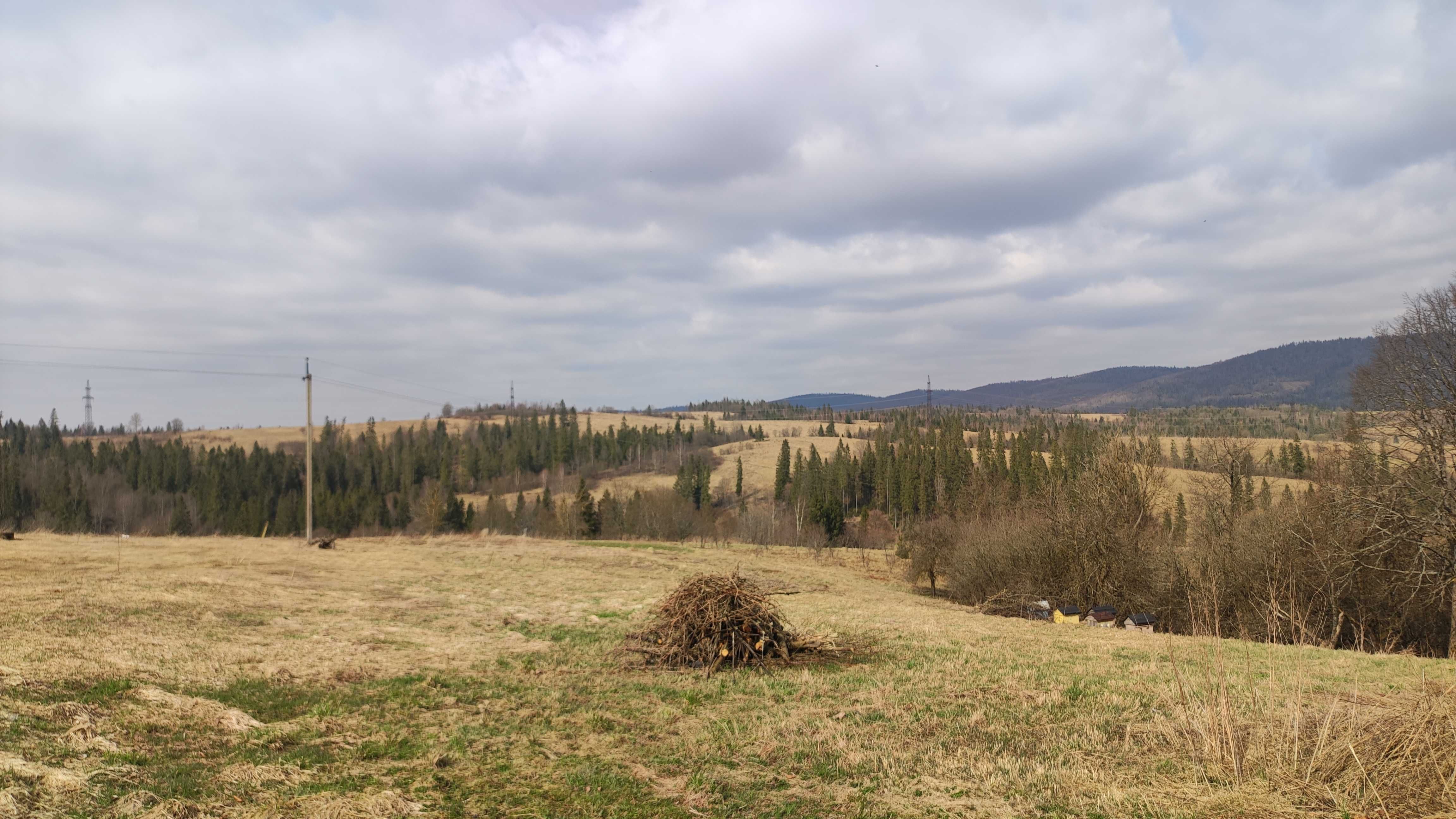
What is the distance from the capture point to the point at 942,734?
27.9ft

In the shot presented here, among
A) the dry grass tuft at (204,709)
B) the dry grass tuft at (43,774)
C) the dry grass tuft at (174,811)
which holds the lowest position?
the dry grass tuft at (204,709)

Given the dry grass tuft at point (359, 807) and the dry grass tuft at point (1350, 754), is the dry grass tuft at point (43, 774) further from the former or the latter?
the dry grass tuft at point (1350, 754)

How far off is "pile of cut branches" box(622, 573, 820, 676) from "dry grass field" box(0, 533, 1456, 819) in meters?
0.73

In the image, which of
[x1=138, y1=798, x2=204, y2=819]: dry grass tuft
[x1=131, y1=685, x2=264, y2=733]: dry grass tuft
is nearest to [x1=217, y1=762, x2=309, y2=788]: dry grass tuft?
[x1=138, y1=798, x2=204, y2=819]: dry grass tuft

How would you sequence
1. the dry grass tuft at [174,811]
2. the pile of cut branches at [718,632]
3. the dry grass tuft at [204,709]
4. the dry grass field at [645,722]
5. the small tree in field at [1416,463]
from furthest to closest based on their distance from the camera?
1. the small tree in field at [1416,463]
2. the pile of cut branches at [718,632]
3. the dry grass tuft at [204,709]
4. the dry grass field at [645,722]
5. the dry grass tuft at [174,811]

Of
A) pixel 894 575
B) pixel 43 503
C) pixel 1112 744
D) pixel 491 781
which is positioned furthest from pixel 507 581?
pixel 43 503

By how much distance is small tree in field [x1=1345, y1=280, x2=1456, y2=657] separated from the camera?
74.3 feet

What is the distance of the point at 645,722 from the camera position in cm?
938

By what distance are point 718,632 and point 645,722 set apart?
142 inches

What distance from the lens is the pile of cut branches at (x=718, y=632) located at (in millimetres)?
12883

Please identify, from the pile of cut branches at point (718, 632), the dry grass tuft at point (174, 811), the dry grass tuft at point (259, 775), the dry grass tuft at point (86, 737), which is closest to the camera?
the dry grass tuft at point (174, 811)

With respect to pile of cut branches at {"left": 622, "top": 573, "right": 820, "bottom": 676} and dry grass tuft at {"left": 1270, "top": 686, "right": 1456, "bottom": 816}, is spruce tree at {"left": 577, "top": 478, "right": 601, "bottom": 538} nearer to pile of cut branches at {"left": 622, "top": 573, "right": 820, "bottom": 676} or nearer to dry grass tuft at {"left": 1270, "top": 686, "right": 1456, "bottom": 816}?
pile of cut branches at {"left": 622, "top": 573, "right": 820, "bottom": 676}

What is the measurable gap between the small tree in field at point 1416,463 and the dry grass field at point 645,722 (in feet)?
36.6

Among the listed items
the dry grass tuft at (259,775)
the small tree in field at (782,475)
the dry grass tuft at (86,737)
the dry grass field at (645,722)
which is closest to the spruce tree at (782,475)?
the small tree in field at (782,475)
